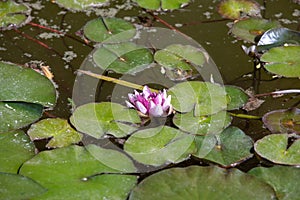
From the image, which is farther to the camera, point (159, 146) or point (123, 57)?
point (123, 57)

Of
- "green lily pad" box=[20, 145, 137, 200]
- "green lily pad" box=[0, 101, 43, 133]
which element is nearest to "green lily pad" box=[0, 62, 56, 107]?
"green lily pad" box=[0, 101, 43, 133]

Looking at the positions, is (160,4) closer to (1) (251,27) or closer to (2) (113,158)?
(1) (251,27)

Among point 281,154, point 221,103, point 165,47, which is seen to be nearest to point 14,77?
point 165,47

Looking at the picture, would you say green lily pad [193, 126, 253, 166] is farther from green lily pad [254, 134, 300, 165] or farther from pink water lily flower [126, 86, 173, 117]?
pink water lily flower [126, 86, 173, 117]

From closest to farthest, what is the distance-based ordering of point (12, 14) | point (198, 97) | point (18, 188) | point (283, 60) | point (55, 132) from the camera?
point (18, 188)
point (55, 132)
point (198, 97)
point (283, 60)
point (12, 14)

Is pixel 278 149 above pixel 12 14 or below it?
below

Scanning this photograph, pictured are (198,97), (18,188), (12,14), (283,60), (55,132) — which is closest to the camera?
(18,188)

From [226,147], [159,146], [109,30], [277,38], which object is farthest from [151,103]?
[277,38]
